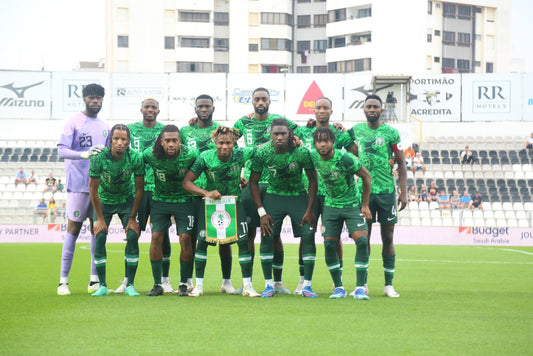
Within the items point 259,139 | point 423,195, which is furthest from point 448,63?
point 259,139

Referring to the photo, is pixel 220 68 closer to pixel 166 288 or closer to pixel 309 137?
pixel 309 137

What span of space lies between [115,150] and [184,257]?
5.13 feet

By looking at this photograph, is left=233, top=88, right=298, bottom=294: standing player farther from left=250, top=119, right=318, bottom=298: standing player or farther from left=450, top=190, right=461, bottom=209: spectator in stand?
left=450, top=190, right=461, bottom=209: spectator in stand

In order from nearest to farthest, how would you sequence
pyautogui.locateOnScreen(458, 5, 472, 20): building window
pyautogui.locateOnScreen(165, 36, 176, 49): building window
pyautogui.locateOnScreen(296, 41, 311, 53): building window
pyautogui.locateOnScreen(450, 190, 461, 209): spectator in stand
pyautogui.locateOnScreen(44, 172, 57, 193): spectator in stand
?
pyautogui.locateOnScreen(450, 190, 461, 209): spectator in stand
pyautogui.locateOnScreen(44, 172, 57, 193): spectator in stand
pyautogui.locateOnScreen(165, 36, 176, 49): building window
pyautogui.locateOnScreen(296, 41, 311, 53): building window
pyautogui.locateOnScreen(458, 5, 472, 20): building window

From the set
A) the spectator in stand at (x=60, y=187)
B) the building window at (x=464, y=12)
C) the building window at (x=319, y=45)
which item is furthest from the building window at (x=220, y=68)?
the spectator in stand at (x=60, y=187)

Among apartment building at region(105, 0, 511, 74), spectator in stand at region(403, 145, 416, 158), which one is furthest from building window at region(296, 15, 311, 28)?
spectator in stand at region(403, 145, 416, 158)

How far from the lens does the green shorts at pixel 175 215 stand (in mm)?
9523

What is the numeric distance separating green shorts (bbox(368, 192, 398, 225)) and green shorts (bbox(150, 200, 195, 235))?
2277 mm

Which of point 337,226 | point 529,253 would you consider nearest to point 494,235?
point 529,253

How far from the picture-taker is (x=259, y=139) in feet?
33.7

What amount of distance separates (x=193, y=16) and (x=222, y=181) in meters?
63.8

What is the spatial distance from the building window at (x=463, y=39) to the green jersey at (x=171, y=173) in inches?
3176

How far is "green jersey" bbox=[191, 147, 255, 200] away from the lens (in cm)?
938

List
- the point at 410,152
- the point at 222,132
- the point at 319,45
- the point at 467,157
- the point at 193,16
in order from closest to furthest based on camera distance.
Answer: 1. the point at 222,132
2. the point at 410,152
3. the point at 467,157
4. the point at 193,16
5. the point at 319,45
